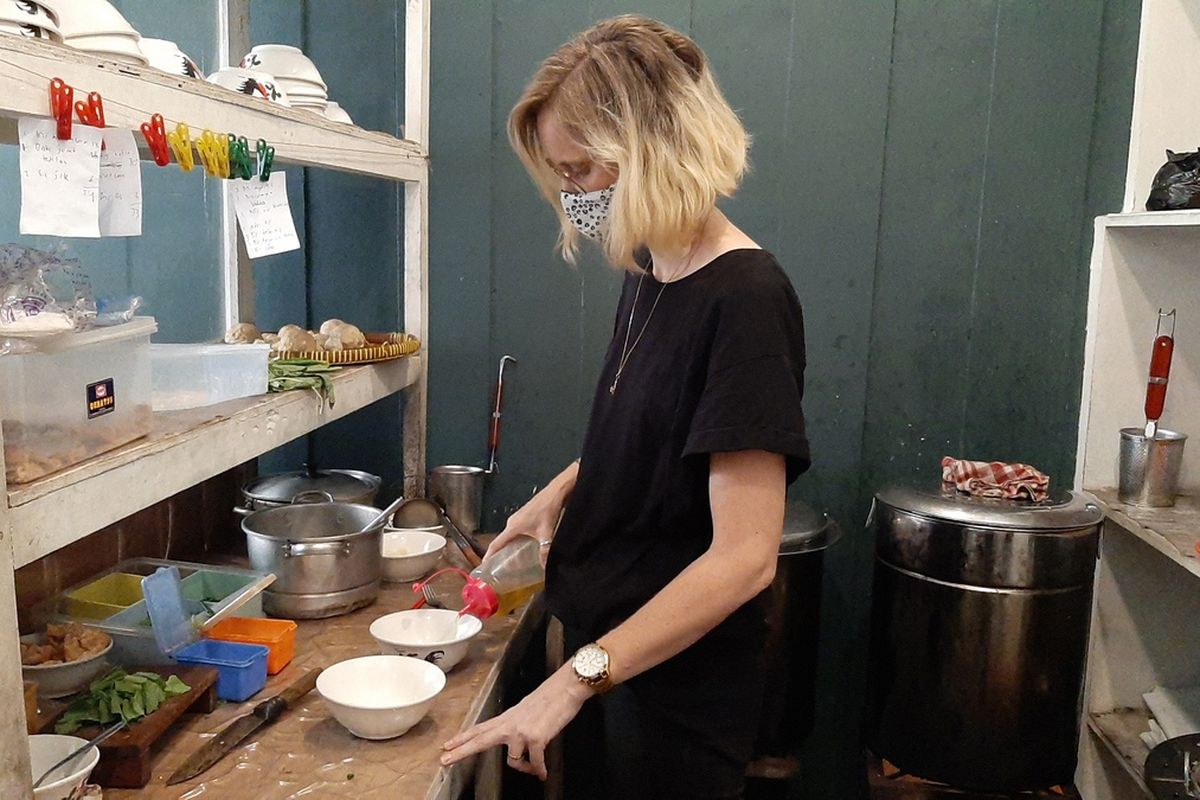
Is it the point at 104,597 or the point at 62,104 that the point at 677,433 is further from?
the point at 104,597

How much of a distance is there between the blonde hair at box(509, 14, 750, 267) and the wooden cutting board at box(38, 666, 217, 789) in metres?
0.82

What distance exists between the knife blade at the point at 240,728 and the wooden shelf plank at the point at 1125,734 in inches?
60.6

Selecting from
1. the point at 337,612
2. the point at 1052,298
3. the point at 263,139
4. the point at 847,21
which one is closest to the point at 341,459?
the point at 337,612

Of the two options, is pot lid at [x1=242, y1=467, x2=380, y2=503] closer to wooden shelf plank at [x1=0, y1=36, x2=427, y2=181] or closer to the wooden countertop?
the wooden countertop

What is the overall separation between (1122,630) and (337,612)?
1.67m

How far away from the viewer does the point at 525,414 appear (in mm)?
2303

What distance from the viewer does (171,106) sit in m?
1.12

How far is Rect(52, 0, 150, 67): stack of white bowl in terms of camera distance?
1.03 metres

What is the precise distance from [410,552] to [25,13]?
1295mm

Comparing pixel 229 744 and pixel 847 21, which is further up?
pixel 847 21

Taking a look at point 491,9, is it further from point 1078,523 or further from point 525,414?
point 1078,523

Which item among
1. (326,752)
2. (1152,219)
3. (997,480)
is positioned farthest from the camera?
(997,480)

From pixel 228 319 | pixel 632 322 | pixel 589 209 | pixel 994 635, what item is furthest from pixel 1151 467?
pixel 228 319

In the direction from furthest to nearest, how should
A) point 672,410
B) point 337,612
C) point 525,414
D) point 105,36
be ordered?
point 525,414 < point 337,612 < point 672,410 < point 105,36
